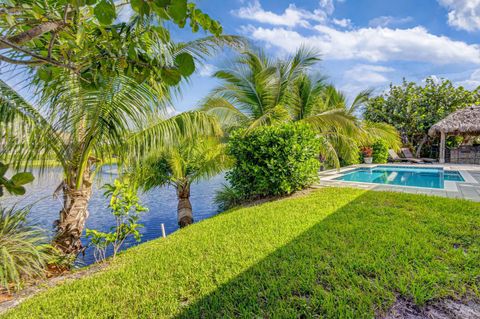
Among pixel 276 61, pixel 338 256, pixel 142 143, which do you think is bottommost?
pixel 338 256

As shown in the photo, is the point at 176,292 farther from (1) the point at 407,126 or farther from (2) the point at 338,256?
(1) the point at 407,126

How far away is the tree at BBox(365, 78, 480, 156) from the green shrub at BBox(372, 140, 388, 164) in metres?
4.83

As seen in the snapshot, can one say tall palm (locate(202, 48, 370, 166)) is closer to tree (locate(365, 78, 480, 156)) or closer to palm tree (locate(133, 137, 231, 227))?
palm tree (locate(133, 137, 231, 227))

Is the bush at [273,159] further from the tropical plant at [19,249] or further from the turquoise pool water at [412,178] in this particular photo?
the tropical plant at [19,249]

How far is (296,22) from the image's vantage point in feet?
34.6

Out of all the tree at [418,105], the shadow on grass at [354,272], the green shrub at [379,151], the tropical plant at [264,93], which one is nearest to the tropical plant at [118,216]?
the shadow on grass at [354,272]

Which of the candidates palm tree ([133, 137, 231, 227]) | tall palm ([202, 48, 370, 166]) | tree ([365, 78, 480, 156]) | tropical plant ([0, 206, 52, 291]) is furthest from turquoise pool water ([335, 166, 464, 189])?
tropical plant ([0, 206, 52, 291])

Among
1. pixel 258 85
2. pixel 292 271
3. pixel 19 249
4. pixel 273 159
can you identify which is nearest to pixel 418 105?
pixel 258 85

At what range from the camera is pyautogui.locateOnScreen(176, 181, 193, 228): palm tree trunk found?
26.9 feet

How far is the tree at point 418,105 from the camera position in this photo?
1997cm

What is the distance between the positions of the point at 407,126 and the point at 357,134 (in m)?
16.1

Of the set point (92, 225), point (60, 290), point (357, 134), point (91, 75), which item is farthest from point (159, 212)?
point (91, 75)

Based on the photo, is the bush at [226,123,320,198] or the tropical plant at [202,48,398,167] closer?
the bush at [226,123,320,198]

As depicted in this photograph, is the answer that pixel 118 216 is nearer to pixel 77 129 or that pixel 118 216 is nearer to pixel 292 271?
pixel 77 129
